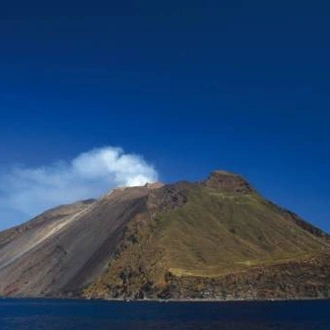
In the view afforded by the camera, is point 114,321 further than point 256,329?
Yes

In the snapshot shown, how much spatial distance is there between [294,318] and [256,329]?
35641mm

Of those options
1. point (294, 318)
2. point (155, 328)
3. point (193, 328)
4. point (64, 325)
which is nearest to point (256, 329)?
point (193, 328)

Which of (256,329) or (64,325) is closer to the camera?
(256,329)

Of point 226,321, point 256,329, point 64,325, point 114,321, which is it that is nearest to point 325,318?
point 226,321

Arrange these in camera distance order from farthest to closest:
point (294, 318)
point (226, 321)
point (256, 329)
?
point (294, 318), point (226, 321), point (256, 329)

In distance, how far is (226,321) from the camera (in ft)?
468

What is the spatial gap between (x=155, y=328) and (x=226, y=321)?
71.9 ft

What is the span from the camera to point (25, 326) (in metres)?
144

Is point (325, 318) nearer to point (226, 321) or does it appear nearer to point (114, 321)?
point (226, 321)

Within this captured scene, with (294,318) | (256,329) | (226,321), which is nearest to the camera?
(256,329)

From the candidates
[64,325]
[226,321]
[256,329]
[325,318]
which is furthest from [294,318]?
[64,325]

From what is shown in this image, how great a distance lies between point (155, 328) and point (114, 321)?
81.5 ft

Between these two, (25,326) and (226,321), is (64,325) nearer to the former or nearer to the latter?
(25,326)

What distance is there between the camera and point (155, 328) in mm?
127438
